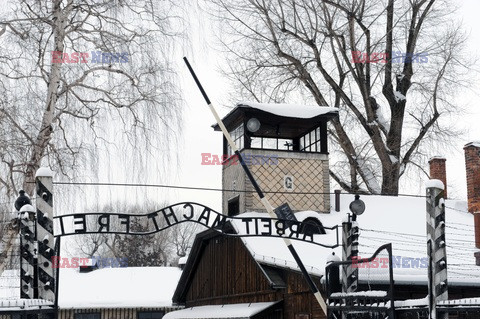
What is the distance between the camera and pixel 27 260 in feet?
32.5

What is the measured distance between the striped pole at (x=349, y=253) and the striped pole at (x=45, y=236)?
4.45 m

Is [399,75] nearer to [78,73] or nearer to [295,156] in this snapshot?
[295,156]

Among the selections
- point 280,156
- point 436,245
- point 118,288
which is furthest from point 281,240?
point 118,288

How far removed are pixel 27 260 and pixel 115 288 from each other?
68.9 feet

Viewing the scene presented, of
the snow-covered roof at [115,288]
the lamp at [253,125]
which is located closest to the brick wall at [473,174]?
the lamp at [253,125]

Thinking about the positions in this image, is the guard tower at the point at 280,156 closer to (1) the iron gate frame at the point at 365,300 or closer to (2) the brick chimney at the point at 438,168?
(2) the brick chimney at the point at 438,168

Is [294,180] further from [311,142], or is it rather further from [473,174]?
[473,174]

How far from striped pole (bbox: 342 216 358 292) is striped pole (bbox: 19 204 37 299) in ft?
15.4

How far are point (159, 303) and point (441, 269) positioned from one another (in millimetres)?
21000

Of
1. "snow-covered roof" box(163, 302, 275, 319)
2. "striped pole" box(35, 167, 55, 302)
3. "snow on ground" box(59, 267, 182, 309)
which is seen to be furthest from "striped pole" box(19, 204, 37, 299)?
"snow on ground" box(59, 267, 182, 309)

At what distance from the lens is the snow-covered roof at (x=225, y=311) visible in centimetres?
1748

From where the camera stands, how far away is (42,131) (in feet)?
42.4

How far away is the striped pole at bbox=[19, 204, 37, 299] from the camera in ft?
32.4

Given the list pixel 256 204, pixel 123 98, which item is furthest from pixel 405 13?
pixel 123 98
